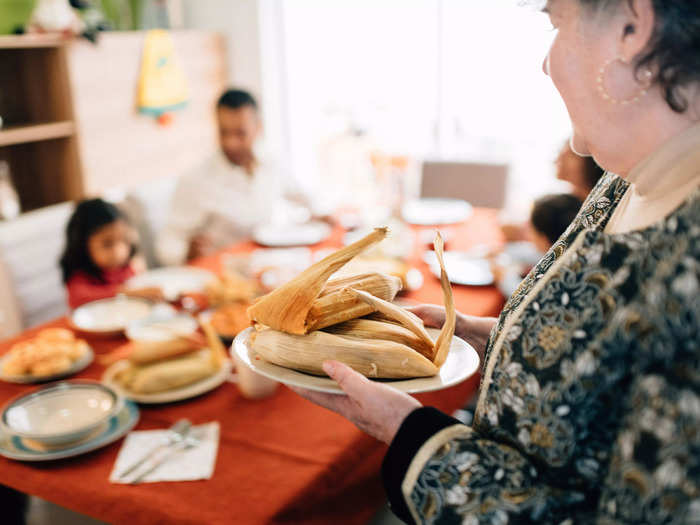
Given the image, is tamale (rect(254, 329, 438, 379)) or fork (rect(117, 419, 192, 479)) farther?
fork (rect(117, 419, 192, 479))

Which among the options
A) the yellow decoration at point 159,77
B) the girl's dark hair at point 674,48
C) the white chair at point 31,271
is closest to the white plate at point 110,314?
the white chair at point 31,271

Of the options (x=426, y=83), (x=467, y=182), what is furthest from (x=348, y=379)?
(x=426, y=83)

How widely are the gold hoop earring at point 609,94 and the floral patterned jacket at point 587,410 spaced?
14 centimetres

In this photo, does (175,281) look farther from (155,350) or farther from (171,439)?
(171,439)

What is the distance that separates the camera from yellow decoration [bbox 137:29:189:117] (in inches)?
150

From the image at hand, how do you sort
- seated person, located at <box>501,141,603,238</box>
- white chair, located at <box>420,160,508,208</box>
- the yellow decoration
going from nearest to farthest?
seated person, located at <box>501,141,603,238</box> → white chair, located at <box>420,160,508,208</box> → the yellow decoration

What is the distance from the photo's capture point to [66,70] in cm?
338

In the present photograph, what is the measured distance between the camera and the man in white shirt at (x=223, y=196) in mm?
2764

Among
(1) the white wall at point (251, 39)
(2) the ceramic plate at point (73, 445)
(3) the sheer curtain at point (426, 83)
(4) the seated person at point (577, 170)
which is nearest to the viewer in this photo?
(2) the ceramic plate at point (73, 445)

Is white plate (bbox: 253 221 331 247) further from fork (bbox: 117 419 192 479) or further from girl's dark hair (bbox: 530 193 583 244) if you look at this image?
fork (bbox: 117 419 192 479)

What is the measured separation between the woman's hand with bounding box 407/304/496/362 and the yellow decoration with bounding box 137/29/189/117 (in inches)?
128

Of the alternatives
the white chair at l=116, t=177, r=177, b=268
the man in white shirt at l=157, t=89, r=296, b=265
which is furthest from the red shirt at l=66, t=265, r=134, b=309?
the white chair at l=116, t=177, r=177, b=268

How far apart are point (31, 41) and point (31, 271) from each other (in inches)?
58.2

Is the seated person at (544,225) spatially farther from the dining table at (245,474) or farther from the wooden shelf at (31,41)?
the wooden shelf at (31,41)
